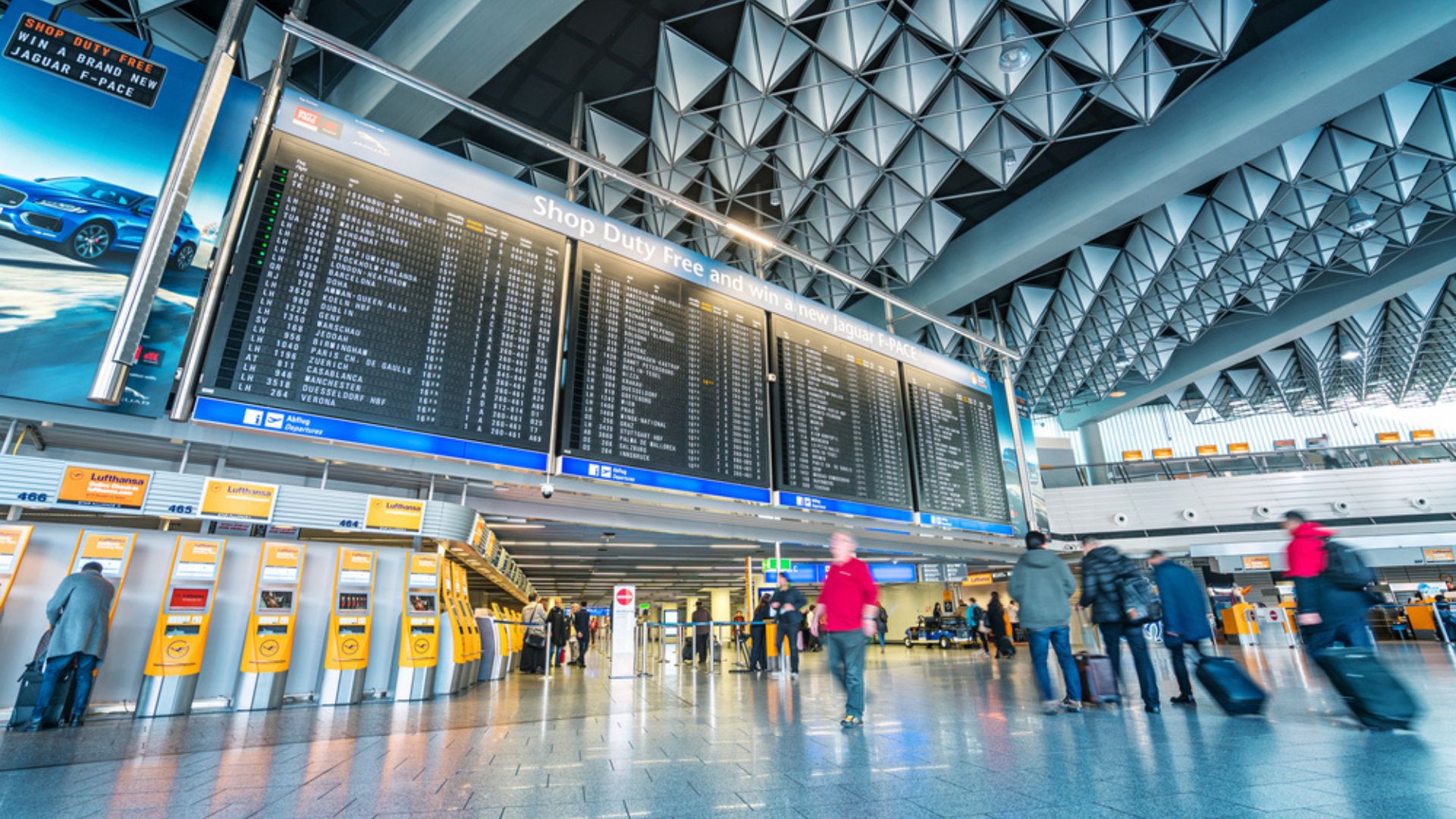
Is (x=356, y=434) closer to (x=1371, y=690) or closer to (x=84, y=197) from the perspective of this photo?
(x=84, y=197)

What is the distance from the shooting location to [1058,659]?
5.88 m

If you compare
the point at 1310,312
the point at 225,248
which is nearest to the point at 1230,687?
the point at 225,248

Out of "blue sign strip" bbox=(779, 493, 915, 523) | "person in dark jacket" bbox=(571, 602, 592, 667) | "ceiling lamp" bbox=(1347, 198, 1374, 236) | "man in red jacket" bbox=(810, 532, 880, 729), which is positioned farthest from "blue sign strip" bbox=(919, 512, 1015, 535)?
"ceiling lamp" bbox=(1347, 198, 1374, 236)

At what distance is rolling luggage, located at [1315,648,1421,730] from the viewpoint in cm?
400

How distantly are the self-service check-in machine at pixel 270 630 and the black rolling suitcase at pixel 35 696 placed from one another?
135 cm

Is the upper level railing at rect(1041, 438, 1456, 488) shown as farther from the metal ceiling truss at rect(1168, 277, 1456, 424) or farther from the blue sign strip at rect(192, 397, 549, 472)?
the blue sign strip at rect(192, 397, 549, 472)

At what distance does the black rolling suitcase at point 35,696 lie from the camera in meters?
5.48

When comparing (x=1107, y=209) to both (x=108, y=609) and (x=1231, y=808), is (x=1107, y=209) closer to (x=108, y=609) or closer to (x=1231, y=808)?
(x=1231, y=808)

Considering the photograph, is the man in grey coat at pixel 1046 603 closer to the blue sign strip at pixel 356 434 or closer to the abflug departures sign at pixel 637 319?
the abflug departures sign at pixel 637 319

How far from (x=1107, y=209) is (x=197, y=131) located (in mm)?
15925

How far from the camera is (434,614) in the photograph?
311 inches

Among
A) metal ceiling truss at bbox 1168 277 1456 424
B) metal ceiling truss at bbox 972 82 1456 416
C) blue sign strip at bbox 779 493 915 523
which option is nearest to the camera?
blue sign strip at bbox 779 493 915 523

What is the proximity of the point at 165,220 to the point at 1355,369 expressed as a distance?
42.2 metres

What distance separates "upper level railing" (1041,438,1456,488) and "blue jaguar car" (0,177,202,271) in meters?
31.3
